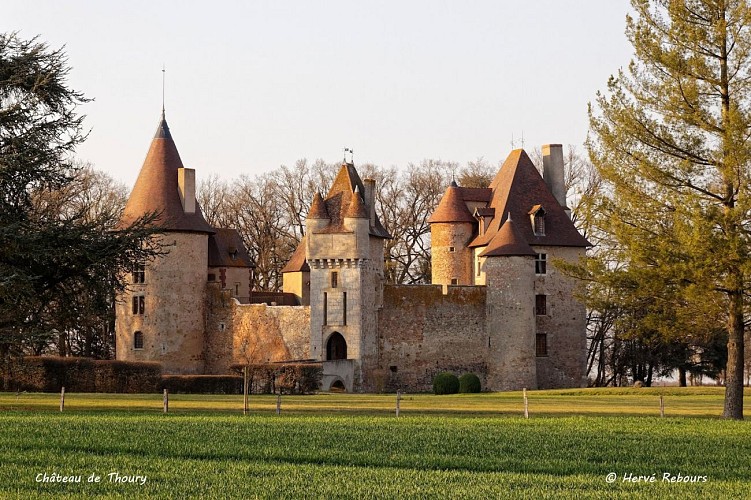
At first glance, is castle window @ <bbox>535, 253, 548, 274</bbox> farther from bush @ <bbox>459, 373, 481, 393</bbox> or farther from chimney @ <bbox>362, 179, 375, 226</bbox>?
chimney @ <bbox>362, 179, 375, 226</bbox>

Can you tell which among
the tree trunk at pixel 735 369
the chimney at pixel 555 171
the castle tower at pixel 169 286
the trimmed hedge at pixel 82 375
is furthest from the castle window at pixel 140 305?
the tree trunk at pixel 735 369

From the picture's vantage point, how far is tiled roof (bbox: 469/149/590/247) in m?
51.4

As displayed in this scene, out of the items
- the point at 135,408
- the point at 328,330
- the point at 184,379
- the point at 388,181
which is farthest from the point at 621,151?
the point at 388,181

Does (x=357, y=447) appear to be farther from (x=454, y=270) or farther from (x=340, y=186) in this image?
(x=454, y=270)

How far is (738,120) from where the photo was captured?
24047mm

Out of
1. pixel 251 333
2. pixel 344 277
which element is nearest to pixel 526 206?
pixel 344 277

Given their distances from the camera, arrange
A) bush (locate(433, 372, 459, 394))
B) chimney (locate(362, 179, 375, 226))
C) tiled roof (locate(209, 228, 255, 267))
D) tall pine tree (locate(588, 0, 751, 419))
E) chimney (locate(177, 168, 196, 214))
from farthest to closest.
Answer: tiled roof (locate(209, 228, 255, 267))
chimney (locate(362, 179, 375, 226))
chimney (locate(177, 168, 196, 214))
bush (locate(433, 372, 459, 394))
tall pine tree (locate(588, 0, 751, 419))

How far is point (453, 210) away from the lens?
54094mm

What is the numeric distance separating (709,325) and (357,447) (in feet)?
35.9

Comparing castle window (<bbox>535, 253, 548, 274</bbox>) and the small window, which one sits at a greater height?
the small window

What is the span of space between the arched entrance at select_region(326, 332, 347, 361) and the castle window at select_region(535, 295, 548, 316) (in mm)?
8684

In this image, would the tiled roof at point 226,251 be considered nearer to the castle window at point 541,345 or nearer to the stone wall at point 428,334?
the stone wall at point 428,334

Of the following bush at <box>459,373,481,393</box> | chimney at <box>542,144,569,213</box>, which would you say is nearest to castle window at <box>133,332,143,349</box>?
bush at <box>459,373,481,393</box>

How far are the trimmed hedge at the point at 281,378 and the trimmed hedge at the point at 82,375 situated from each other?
3583mm
